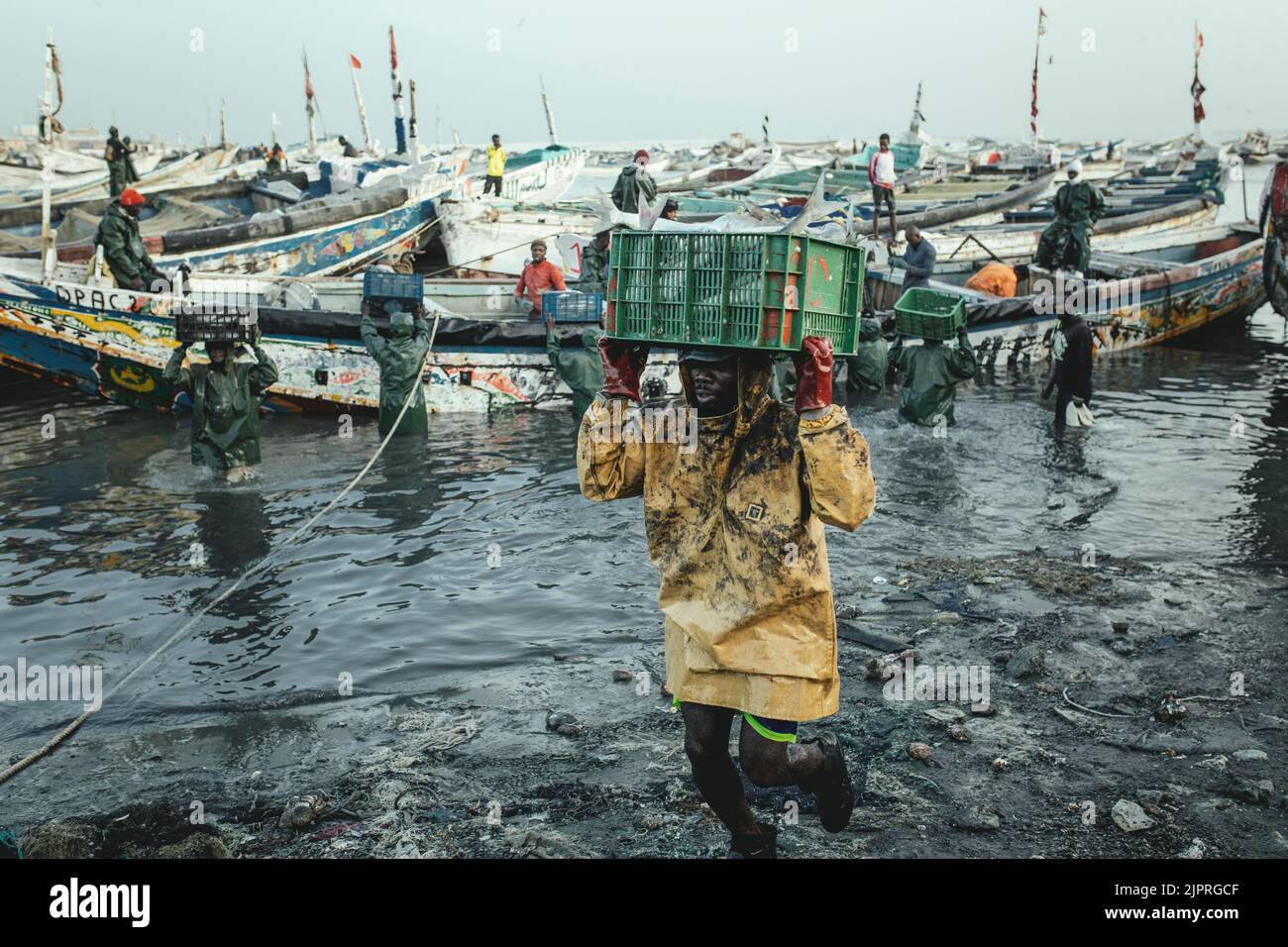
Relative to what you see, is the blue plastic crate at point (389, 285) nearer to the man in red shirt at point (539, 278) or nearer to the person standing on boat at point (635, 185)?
the man in red shirt at point (539, 278)

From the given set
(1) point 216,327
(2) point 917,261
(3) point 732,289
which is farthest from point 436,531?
A: (2) point 917,261

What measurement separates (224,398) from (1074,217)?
11.2m

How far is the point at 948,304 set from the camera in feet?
36.5

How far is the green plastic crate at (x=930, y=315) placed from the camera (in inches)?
392

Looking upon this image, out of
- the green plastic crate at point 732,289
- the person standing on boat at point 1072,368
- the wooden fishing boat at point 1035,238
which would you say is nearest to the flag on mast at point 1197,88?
the wooden fishing boat at point 1035,238

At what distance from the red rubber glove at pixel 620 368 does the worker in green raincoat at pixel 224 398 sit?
611 cm

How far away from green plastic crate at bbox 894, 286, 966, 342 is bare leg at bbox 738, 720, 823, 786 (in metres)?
7.20

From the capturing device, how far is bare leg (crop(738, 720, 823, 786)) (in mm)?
3371

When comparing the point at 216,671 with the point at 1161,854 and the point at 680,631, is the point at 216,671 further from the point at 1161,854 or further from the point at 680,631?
the point at 1161,854

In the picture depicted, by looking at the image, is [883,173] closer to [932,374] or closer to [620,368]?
[932,374]

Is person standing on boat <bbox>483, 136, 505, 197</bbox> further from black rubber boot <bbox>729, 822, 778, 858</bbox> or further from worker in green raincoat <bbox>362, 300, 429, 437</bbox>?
black rubber boot <bbox>729, 822, 778, 858</bbox>

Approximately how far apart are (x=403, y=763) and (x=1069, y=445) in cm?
809

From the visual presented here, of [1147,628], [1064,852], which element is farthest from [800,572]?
[1147,628]

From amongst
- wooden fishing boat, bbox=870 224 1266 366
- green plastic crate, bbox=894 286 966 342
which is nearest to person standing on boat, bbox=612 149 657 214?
wooden fishing boat, bbox=870 224 1266 366
